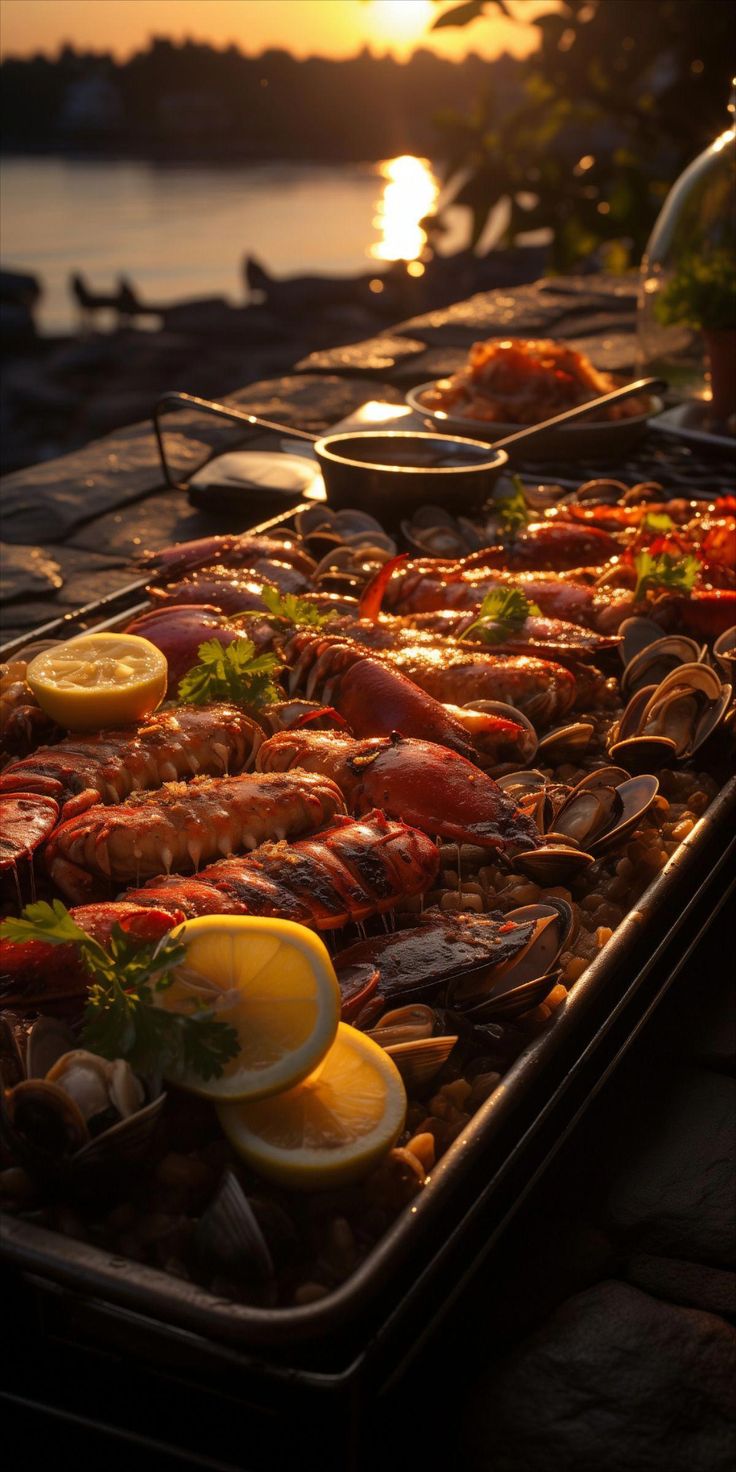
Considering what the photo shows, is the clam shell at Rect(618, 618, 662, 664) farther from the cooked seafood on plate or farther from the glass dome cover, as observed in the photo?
the glass dome cover

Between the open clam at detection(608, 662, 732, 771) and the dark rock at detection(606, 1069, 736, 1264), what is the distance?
0.78 meters

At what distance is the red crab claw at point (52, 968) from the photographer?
1951mm

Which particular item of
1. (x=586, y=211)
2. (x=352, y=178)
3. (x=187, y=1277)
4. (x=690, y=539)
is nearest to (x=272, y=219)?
(x=352, y=178)

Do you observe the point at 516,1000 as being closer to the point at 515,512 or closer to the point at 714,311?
the point at 515,512

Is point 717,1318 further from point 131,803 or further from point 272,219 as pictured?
point 272,219

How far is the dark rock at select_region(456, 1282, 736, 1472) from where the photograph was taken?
1.96 meters

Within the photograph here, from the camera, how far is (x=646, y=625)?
363 cm

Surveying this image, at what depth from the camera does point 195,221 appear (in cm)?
4272

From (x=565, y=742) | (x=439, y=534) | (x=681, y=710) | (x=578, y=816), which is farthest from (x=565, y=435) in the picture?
(x=578, y=816)

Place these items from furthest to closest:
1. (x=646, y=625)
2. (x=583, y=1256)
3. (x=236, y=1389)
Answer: (x=646, y=625) → (x=583, y=1256) → (x=236, y=1389)

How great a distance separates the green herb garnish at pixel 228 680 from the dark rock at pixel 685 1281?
1462mm

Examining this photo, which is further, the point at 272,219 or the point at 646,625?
the point at 272,219

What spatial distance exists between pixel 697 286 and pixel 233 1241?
5312 millimetres

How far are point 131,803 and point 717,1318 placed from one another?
1420 millimetres
